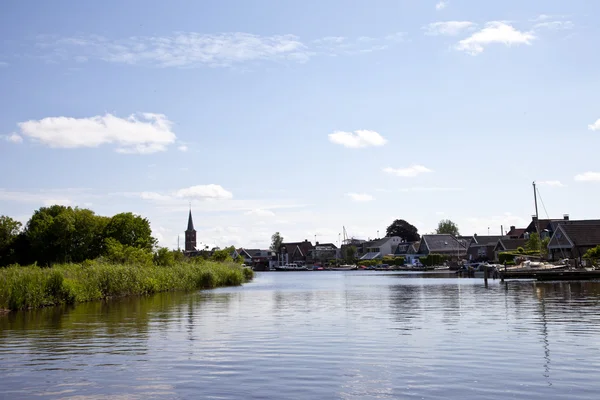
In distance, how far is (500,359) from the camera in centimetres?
1797

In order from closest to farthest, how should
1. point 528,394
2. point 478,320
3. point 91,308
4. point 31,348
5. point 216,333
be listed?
point 528,394 < point 31,348 < point 216,333 < point 478,320 < point 91,308

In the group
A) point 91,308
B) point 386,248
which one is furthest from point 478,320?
point 386,248

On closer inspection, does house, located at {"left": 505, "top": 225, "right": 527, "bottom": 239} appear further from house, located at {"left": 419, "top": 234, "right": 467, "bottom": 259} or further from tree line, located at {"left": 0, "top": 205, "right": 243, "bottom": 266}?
tree line, located at {"left": 0, "top": 205, "right": 243, "bottom": 266}

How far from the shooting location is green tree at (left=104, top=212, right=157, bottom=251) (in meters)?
77.6

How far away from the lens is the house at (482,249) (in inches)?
5507

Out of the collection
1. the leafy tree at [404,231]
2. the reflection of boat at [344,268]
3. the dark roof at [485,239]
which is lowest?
the reflection of boat at [344,268]

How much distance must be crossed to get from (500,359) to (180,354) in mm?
9778

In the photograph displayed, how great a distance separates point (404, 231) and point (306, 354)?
573 feet

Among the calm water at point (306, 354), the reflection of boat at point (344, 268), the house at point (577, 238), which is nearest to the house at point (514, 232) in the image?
the reflection of boat at point (344, 268)

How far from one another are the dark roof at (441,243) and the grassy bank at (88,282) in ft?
331

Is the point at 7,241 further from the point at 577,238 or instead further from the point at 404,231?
the point at 404,231

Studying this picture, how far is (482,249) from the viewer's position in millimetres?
142875

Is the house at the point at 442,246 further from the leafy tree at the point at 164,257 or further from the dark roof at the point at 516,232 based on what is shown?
the leafy tree at the point at 164,257

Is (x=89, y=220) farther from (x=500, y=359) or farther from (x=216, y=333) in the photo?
(x=500, y=359)
